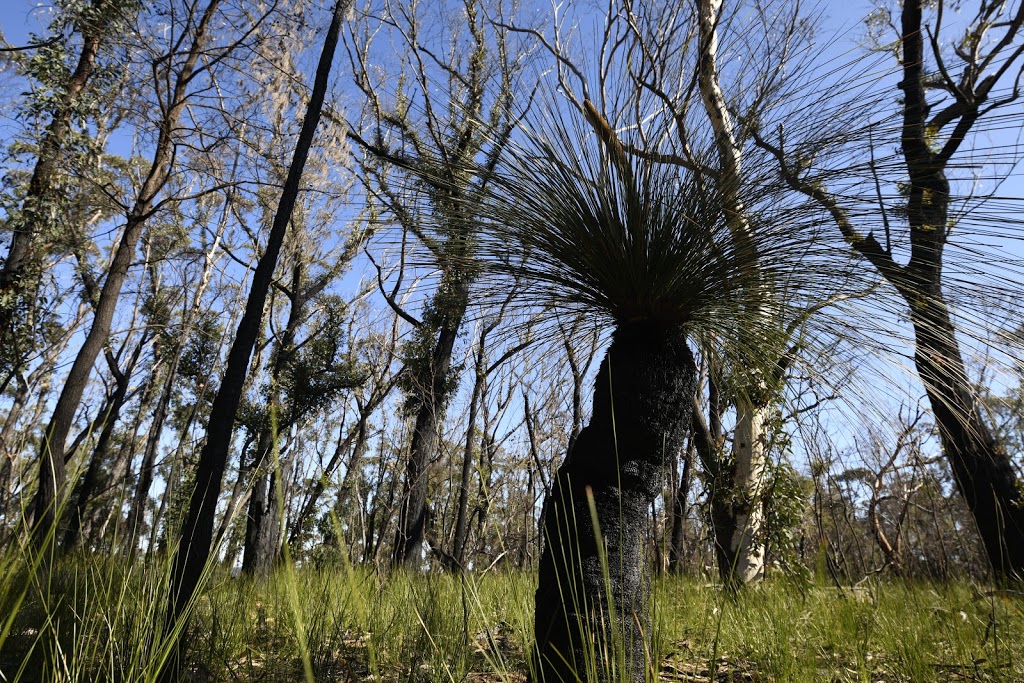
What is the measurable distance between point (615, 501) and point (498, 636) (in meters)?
1.76

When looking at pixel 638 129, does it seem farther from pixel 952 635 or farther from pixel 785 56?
pixel 952 635

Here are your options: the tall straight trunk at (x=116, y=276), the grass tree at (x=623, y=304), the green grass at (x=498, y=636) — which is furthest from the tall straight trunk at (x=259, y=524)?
the grass tree at (x=623, y=304)

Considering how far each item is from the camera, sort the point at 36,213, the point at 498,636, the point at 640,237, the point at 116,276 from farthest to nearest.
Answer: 1. the point at 116,276
2. the point at 36,213
3. the point at 498,636
4. the point at 640,237

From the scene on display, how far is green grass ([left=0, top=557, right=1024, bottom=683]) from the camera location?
1974 millimetres

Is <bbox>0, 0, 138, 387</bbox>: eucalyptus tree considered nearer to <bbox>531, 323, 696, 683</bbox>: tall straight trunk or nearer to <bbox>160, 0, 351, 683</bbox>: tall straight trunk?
<bbox>160, 0, 351, 683</bbox>: tall straight trunk

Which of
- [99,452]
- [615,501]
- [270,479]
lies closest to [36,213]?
[270,479]

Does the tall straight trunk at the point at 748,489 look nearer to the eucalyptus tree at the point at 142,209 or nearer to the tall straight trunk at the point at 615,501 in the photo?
the tall straight trunk at the point at 615,501

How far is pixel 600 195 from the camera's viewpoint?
5.76 ft

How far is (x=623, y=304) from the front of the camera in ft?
6.18

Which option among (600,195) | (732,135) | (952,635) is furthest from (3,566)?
(952,635)

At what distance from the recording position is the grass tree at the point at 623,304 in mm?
1657

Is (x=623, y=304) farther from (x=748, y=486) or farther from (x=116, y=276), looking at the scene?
(x=116, y=276)

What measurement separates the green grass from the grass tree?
0.25m

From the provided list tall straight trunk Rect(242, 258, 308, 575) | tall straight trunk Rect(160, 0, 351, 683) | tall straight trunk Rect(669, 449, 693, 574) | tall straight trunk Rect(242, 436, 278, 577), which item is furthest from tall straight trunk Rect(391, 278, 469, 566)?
tall straight trunk Rect(242, 436, 278, 577)
